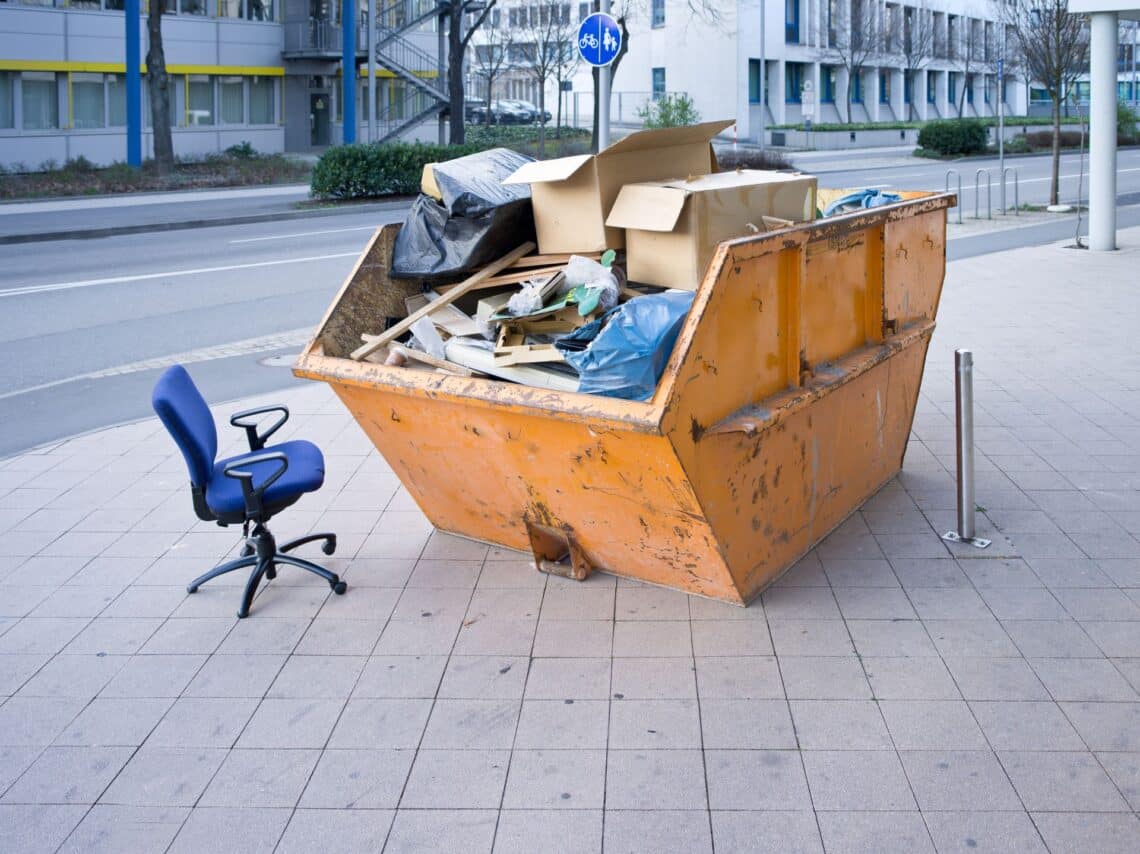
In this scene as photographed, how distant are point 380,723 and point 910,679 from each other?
1967 millimetres

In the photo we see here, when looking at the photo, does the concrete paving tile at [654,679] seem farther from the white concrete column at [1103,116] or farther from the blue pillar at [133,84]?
the blue pillar at [133,84]

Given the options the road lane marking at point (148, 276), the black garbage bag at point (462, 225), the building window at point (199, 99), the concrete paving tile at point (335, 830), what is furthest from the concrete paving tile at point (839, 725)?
the building window at point (199, 99)

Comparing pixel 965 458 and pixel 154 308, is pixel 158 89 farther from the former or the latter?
pixel 965 458

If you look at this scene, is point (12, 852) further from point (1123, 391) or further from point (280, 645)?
point (1123, 391)

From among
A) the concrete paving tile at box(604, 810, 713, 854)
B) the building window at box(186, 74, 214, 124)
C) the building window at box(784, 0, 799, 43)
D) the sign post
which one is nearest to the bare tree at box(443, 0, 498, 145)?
the building window at box(186, 74, 214, 124)

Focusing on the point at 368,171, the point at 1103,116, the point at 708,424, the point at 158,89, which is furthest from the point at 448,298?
the point at 158,89

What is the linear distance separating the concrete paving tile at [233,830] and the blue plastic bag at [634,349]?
1.94 m

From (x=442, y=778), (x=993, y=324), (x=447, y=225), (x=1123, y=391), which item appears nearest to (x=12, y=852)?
(x=442, y=778)

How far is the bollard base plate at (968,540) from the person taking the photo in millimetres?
5980

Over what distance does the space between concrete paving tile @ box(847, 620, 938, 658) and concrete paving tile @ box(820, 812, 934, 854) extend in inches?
45.5

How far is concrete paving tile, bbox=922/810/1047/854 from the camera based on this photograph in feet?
11.6

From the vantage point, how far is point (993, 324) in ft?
39.3

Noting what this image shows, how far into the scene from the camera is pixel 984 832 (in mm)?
3611

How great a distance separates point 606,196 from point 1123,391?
5481 millimetres
